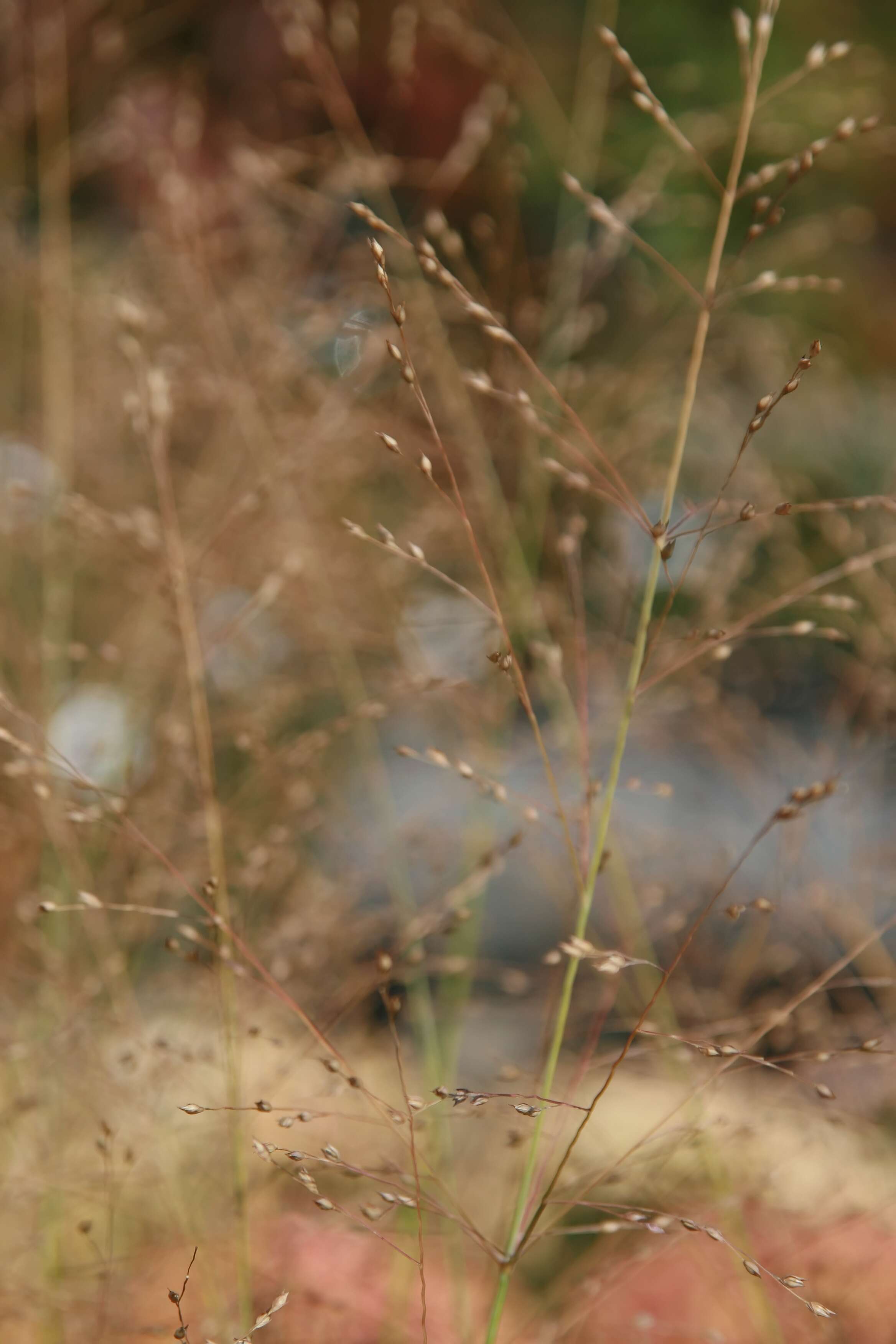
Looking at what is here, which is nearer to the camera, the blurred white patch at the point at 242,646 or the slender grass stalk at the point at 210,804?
the slender grass stalk at the point at 210,804

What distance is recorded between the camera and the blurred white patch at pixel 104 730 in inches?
31.0

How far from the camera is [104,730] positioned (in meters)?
0.78

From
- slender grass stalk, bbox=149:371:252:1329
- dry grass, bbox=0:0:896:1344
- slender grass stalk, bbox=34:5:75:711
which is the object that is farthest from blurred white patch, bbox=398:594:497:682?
slender grass stalk, bbox=34:5:75:711

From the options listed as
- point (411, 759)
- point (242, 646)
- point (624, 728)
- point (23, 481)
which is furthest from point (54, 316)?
point (624, 728)

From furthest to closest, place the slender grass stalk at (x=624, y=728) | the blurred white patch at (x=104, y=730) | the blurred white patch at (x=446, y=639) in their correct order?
1. the blurred white patch at (x=104, y=730)
2. the blurred white patch at (x=446, y=639)
3. the slender grass stalk at (x=624, y=728)

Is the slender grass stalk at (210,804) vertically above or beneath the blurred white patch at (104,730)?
above

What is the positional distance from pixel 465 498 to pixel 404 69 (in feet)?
1.11

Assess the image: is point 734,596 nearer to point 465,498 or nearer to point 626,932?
point 465,498

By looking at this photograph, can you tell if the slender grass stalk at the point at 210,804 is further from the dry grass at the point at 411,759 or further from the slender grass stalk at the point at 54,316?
the slender grass stalk at the point at 54,316

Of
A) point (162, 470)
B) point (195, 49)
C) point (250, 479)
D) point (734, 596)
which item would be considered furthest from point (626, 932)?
point (195, 49)

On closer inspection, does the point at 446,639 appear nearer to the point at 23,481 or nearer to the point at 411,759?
the point at 411,759

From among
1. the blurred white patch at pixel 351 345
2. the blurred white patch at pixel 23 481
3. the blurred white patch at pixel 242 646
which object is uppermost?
the blurred white patch at pixel 351 345

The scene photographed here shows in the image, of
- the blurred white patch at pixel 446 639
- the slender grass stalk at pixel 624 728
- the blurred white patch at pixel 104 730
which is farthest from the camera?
the blurred white patch at pixel 104 730

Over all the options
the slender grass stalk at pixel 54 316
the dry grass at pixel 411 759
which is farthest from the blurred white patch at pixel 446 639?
the slender grass stalk at pixel 54 316
